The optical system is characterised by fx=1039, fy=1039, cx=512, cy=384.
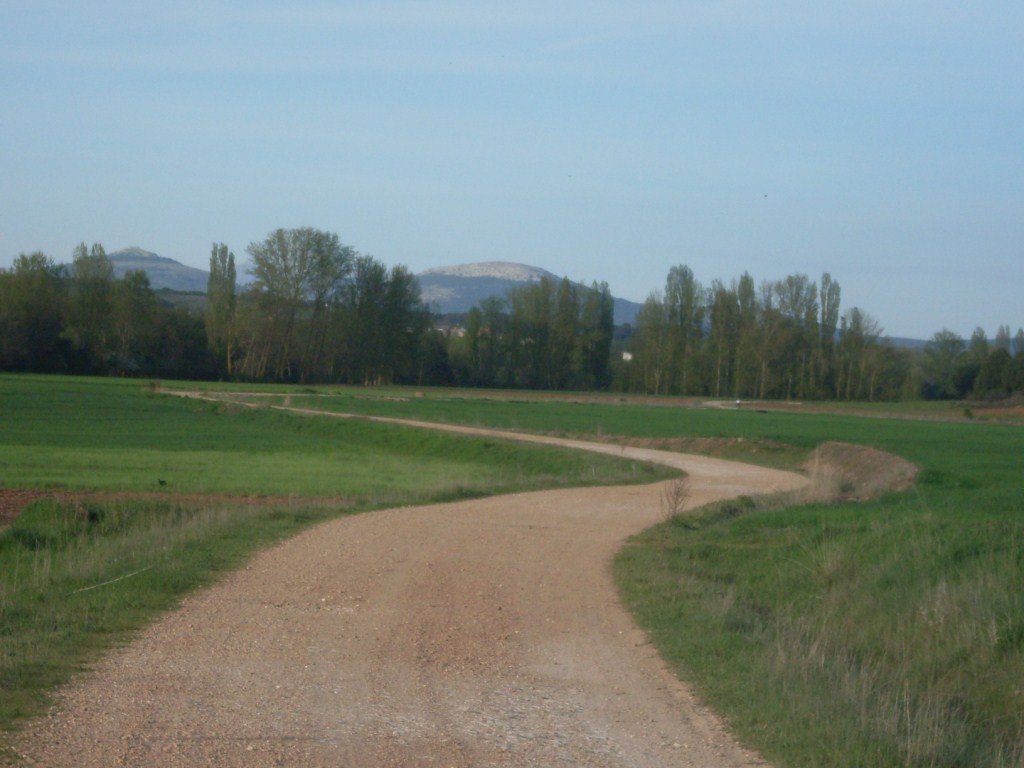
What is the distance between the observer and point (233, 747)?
6.01 m

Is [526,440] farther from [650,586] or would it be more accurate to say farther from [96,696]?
[96,696]

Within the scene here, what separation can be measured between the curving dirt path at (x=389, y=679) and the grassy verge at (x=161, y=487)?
567 mm

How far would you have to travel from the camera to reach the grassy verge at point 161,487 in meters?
9.18

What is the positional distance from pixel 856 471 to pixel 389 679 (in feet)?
93.3

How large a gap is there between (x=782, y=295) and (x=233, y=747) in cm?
11305

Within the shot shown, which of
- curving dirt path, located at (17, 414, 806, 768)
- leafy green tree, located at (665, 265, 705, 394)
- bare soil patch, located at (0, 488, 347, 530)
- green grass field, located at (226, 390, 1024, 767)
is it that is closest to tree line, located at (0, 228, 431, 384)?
leafy green tree, located at (665, 265, 705, 394)

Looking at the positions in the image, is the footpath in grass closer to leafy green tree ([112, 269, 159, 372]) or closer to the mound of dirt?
the mound of dirt

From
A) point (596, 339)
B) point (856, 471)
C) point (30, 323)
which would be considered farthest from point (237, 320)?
→ point (856, 471)

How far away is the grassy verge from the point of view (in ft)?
30.1

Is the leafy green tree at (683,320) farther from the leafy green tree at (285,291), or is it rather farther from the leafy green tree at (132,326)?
the leafy green tree at (132,326)

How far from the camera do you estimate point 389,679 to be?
784 centimetres

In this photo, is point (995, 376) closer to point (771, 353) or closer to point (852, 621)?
point (771, 353)

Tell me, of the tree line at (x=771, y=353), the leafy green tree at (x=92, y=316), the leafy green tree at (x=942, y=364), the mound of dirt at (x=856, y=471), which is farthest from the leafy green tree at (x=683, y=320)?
the mound of dirt at (x=856, y=471)

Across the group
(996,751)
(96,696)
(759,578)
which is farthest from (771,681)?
(759,578)
